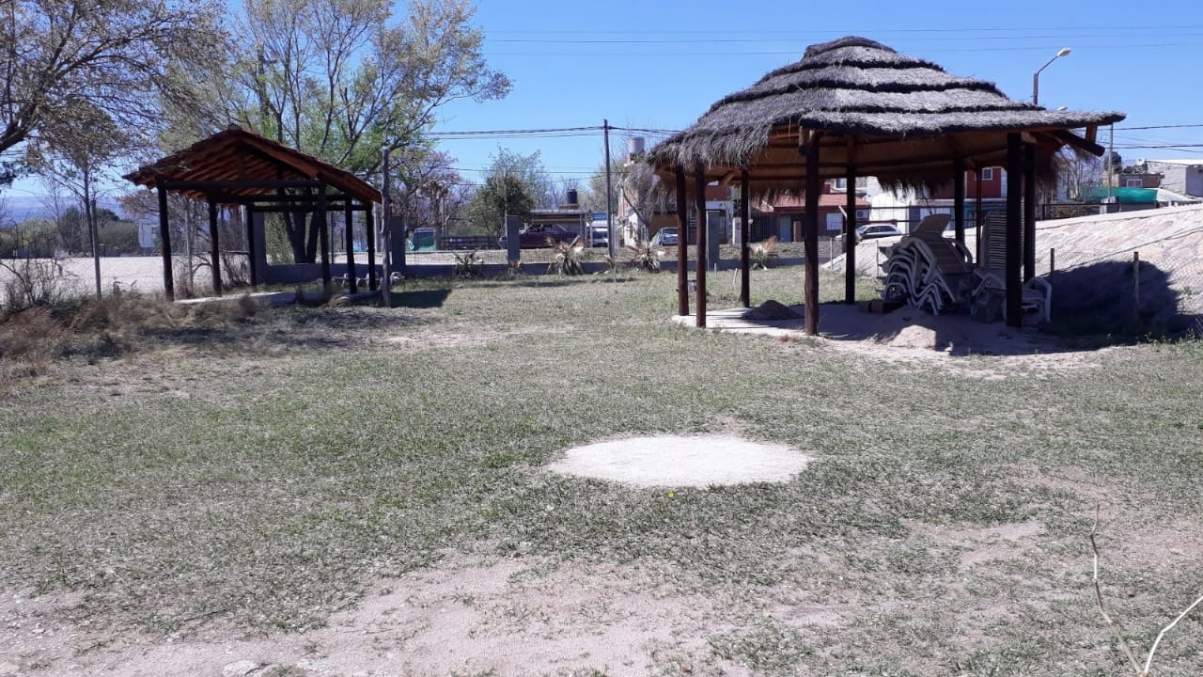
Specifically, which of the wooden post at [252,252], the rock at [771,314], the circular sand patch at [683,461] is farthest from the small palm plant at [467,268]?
the circular sand patch at [683,461]

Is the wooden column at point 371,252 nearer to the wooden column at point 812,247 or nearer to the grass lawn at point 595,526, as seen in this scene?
the wooden column at point 812,247

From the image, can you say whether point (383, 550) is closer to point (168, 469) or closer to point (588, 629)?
point (588, 629)

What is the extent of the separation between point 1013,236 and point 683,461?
27.2 feet

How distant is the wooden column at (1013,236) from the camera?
1352 centimetres

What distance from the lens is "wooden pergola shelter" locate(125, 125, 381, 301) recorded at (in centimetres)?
1884

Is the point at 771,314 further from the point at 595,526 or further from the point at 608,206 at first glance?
the point at 608,206

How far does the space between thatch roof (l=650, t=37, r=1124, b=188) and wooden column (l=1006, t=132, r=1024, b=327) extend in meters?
0.37

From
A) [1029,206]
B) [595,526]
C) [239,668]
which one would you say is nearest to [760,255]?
[1029,206]

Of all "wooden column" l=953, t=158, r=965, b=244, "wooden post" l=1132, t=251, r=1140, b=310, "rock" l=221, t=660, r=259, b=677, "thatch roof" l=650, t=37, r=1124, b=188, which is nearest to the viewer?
"rock" l=221, t=660, r=259, b=677

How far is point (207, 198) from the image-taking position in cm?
2252

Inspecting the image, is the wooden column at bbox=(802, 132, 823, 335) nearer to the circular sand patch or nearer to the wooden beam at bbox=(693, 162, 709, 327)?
the wooden beam at bbox=(693, 162, 709, 327)

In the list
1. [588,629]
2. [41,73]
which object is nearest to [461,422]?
[588,629]

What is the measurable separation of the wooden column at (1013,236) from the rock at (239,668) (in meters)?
11.8

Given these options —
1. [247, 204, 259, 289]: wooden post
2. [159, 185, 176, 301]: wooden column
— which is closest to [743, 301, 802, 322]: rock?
[159, 185, 176, 301]: wooden column
